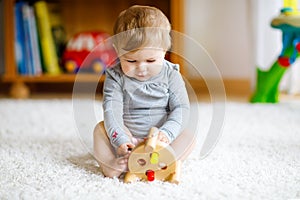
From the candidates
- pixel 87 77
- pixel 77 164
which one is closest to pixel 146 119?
pixel 77 164

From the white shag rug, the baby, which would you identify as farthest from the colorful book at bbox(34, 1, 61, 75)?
the baby

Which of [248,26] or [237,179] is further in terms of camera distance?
[248,26]

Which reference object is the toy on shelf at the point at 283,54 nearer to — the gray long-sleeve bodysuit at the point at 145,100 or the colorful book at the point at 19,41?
the gray long-sleeve bodysuit at the point at 145,100

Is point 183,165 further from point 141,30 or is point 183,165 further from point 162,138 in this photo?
point 141,30

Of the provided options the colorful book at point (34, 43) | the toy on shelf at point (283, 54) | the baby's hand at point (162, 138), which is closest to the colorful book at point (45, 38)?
the colorful book at point (34, 43)

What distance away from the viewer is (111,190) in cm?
88

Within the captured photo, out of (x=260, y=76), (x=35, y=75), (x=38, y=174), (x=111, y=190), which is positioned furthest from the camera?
(x=35, y=75)

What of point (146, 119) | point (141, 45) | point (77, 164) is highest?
point (141, 45)

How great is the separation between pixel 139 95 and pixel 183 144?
0.14 metres

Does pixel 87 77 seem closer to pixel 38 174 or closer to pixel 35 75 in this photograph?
pixel 35 75

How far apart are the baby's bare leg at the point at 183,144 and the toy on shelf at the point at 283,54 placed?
0.90 meters

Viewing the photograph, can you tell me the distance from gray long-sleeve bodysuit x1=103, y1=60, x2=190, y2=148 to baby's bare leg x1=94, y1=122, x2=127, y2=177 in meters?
0.04

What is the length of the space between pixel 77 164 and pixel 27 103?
951 millimetres

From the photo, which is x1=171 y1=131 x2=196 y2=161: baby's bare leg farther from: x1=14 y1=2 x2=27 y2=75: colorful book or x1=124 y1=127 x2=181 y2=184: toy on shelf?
x1=14 y1=2 x2=27 y2=75: colorful book
